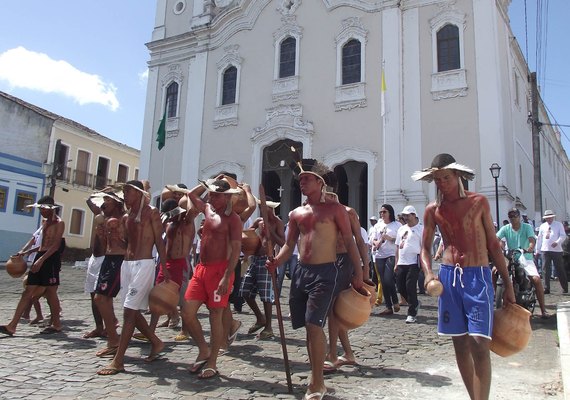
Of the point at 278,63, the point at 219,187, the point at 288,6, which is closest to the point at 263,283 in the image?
the point at 219,187

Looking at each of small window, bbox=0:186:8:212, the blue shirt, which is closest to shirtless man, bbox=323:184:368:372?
the blue shirt

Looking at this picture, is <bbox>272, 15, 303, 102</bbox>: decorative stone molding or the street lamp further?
<bbox>272, 15, 303, 102</bbox>: decorative stone molding

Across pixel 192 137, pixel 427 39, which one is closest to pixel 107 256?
pixel 427 39

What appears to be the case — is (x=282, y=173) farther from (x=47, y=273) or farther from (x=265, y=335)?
(x=265, y=335)

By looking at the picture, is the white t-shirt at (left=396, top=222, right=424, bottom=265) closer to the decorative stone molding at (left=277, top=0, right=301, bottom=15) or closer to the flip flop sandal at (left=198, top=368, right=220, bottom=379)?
the flip flop sandal at (left=198, top=368, right=220, bottom=379)

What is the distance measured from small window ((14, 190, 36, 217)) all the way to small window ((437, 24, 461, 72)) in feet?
70.6

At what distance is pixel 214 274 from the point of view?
4.82 meters

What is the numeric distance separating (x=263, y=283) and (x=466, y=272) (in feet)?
11.4

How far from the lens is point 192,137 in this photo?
21.6 m

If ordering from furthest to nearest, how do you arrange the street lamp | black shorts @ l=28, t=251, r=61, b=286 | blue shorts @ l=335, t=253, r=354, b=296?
the street lamp
black shorts @ l=28, t=251, r=61, b=286
blue shorts @ l=335, t=253, r=354, b=296

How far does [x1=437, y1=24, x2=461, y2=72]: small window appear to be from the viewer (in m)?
17.0

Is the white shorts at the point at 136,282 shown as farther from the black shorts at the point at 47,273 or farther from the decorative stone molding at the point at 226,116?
the decorative stone molding at the point at 226,116

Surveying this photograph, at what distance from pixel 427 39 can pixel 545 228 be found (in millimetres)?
9505

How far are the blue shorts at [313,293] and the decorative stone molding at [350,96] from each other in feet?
47.7
